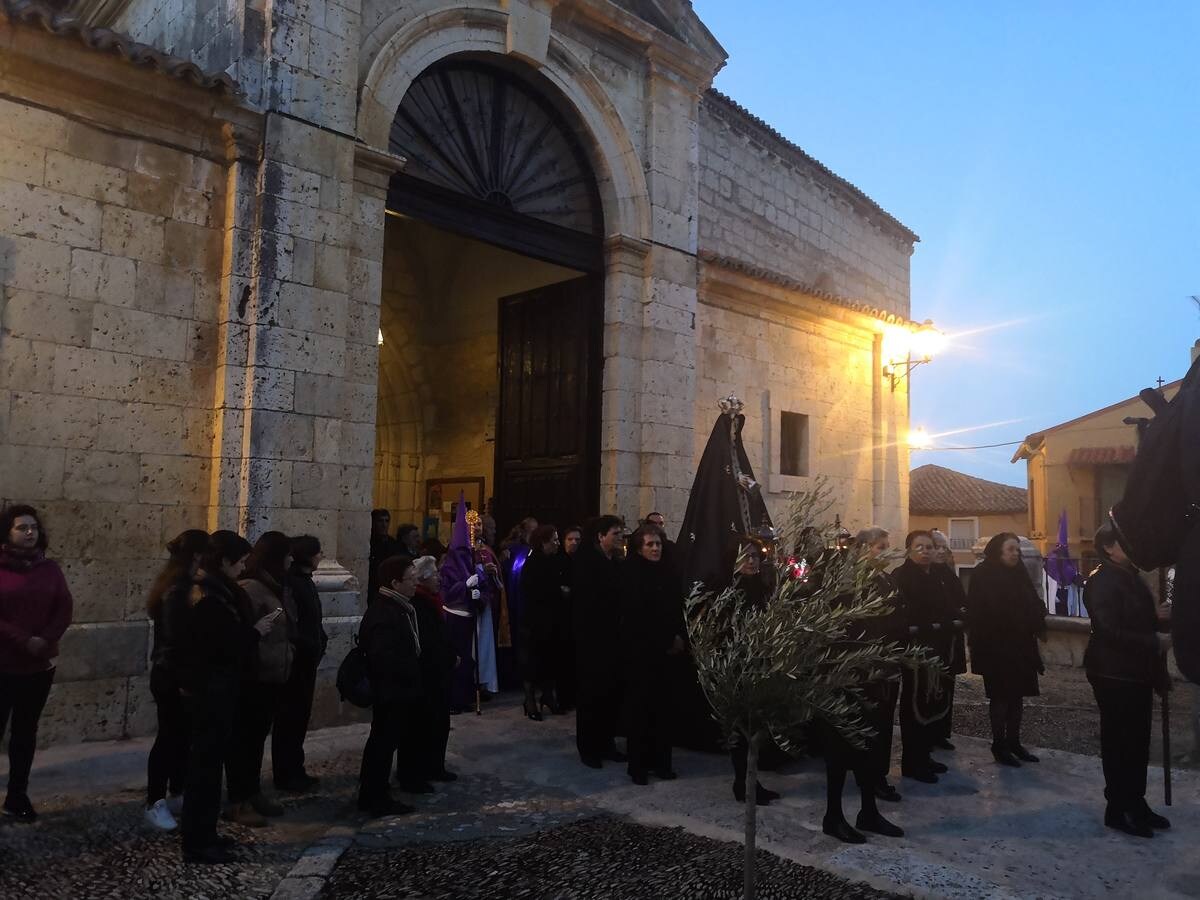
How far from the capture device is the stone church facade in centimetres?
622

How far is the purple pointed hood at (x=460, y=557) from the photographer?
25.1 ft

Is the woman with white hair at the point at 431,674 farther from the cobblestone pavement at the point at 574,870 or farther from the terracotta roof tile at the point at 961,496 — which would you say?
the terracotta roof tile at the point at 961,496

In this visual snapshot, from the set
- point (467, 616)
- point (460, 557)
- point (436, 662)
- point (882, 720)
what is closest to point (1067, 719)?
point (882, 720)

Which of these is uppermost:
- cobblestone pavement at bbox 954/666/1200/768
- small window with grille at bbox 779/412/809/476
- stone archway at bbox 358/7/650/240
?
stone archway at bbox 358/7/650/240

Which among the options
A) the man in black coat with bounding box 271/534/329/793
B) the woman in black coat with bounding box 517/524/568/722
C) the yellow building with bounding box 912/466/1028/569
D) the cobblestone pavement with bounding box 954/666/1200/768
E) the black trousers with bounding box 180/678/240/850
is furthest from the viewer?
the yellow building with bounding box 912/466/1028/569

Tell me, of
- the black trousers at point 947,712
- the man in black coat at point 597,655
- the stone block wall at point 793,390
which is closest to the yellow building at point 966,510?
the stone block wall at point 793,390

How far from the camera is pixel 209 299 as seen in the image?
22.5ft

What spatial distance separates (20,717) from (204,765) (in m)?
1.26

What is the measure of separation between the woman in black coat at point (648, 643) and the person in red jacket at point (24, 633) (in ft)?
11.0

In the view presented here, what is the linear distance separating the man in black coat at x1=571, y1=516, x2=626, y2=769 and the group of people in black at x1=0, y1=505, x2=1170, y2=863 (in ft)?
0.04

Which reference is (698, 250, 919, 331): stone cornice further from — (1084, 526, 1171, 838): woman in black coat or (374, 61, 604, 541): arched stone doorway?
(1084, 526, 1171, 838): woman in black coat

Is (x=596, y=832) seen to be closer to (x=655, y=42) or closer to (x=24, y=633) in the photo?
(x=24, y=633)

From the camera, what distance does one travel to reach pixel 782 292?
11672mm

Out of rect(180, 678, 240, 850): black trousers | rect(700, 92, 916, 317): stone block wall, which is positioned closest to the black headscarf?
rect(180, 678, 240, 850): black trousers
